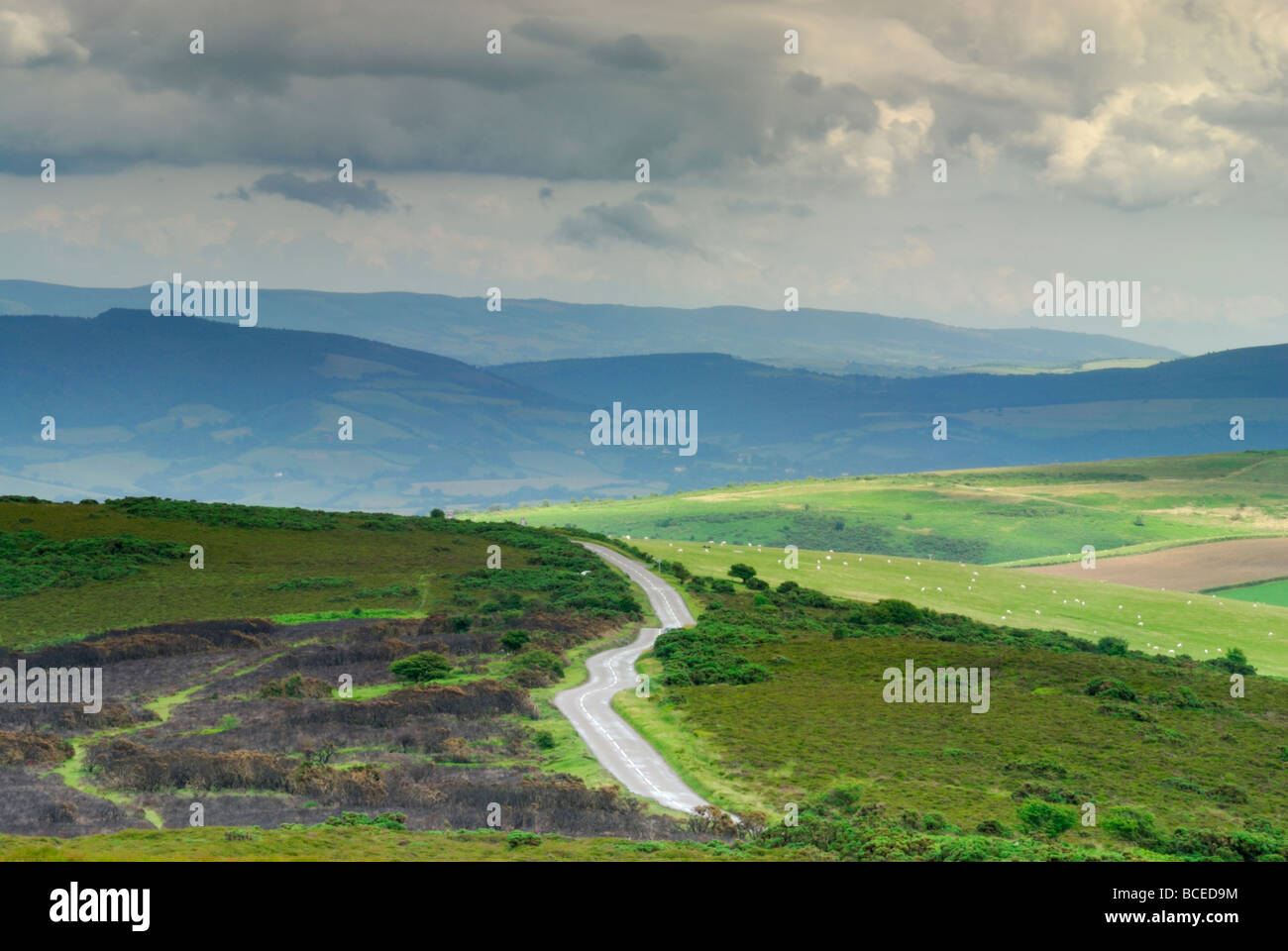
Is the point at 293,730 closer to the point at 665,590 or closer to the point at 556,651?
the point at 556,651

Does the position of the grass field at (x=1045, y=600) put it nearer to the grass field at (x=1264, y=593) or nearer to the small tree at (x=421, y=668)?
the grass field at (x=1264, y=593)

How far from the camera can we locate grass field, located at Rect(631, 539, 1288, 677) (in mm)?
109938

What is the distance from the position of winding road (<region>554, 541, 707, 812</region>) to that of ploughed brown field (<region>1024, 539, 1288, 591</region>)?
86758 millimetres

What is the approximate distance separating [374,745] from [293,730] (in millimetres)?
4100

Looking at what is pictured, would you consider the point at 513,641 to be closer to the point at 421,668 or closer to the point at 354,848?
the point at 421,668

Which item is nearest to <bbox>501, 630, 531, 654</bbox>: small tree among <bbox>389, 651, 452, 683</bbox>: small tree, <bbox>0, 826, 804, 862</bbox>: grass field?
<bbox>389, 651, 452, 683</bbox>: small tree

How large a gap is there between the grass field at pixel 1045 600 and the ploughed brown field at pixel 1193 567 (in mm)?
10920

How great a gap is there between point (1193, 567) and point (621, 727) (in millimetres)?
134005

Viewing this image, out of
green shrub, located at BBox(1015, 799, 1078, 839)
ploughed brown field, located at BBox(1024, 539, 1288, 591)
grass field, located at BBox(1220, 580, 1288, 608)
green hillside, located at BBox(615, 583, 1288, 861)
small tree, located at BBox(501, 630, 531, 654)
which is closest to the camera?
green hillside, located at BBox(615, 583, 1288, 861)

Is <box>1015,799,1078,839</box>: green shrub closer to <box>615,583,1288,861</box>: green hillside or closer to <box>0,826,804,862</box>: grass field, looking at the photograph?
<box>615,583,1288,861</box>: green hillside

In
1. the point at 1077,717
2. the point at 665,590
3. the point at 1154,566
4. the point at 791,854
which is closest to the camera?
the point at 791,854

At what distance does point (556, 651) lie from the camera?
237 feet

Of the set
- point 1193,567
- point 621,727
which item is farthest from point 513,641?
point 1193,567
